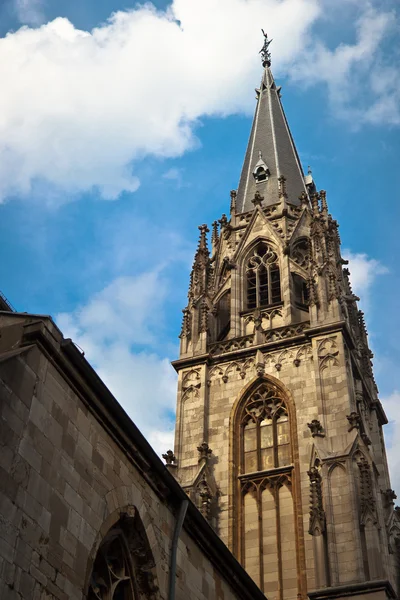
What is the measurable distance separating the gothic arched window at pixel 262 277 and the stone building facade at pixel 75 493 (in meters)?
18.6

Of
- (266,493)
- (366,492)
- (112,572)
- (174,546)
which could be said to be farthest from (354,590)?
(112,572)

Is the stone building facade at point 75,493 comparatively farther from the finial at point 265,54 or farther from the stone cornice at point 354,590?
the finial at point 265,54

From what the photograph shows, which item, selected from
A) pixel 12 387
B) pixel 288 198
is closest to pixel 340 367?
pixel 288 198

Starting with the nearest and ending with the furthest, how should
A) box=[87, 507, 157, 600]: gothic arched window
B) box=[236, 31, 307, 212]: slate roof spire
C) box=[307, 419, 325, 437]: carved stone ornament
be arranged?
1. box=[87, 507, 157, 600]: gothic arched window
2. box=[307, 419, 325, 437]: carved stone ornament
3. box=[236, 31, 307, 212]: slate roof spire

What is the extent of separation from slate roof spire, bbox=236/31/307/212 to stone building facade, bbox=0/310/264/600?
25.3 m

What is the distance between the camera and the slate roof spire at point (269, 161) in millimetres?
39719

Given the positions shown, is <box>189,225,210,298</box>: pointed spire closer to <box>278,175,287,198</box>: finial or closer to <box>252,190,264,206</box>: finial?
<box>252,190,264,206</box>: finial

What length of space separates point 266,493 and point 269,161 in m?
19.9

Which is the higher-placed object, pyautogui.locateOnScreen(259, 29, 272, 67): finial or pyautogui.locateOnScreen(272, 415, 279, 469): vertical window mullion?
pyautogui.locateOnScreen(259, 29, 272, 67): finial

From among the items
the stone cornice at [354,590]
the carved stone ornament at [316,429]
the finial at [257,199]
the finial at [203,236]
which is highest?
the finial at [257,199]

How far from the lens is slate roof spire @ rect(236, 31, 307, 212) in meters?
39.7

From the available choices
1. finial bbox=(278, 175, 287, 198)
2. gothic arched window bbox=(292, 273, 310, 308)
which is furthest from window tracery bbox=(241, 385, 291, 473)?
finial bbox=(278, 175, 287, 198)

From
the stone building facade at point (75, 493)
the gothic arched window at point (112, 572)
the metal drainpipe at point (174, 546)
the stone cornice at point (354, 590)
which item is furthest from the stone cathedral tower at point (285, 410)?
the gothic arched window at point (112, 572)

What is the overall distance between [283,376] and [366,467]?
5389mm
